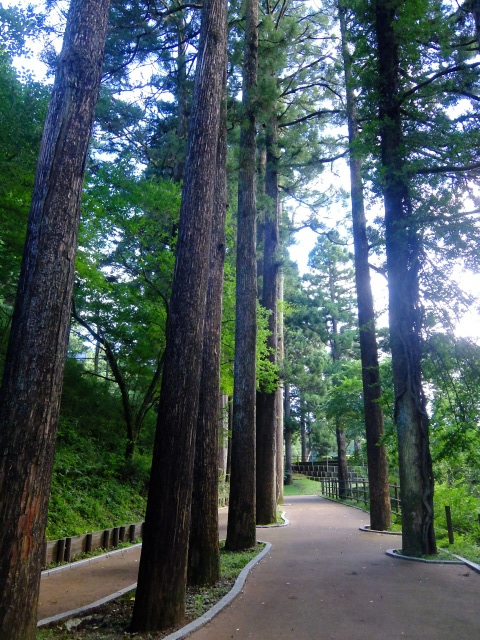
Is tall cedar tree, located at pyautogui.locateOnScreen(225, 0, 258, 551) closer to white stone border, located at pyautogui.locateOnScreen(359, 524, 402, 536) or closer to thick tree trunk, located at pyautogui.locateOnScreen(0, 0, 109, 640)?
white stone border, located at pyautogui.locateOnScreen(359, 524, 402, 536)

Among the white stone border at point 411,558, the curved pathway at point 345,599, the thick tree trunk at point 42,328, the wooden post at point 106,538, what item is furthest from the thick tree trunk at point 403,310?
the thick tree trunk at point 42,328

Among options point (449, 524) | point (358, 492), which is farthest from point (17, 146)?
point (358, 492)

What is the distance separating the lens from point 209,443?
666cm

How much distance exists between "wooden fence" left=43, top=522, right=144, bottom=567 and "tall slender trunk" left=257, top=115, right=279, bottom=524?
12.6 ft

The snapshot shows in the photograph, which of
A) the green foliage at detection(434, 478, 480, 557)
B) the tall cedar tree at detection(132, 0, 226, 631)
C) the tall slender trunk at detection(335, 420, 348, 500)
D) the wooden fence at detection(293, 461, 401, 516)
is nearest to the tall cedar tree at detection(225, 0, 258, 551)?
the tall cedar tree at detection(132, 0, 226, 631)

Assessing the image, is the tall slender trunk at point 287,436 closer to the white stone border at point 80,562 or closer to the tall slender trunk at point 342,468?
the tall slender trunk at point 342,468

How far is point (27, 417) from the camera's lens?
11.8 ft

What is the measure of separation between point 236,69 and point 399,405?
1253 centimetres

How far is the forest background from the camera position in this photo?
8500mm

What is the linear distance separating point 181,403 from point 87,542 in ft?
16.2

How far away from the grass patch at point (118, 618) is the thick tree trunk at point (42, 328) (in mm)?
996

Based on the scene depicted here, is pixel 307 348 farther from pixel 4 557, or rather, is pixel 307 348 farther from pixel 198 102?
pixel 4 557

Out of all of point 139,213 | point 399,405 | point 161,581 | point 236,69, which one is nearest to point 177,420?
point 161,581

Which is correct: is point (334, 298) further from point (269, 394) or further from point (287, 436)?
point (269, 394)
